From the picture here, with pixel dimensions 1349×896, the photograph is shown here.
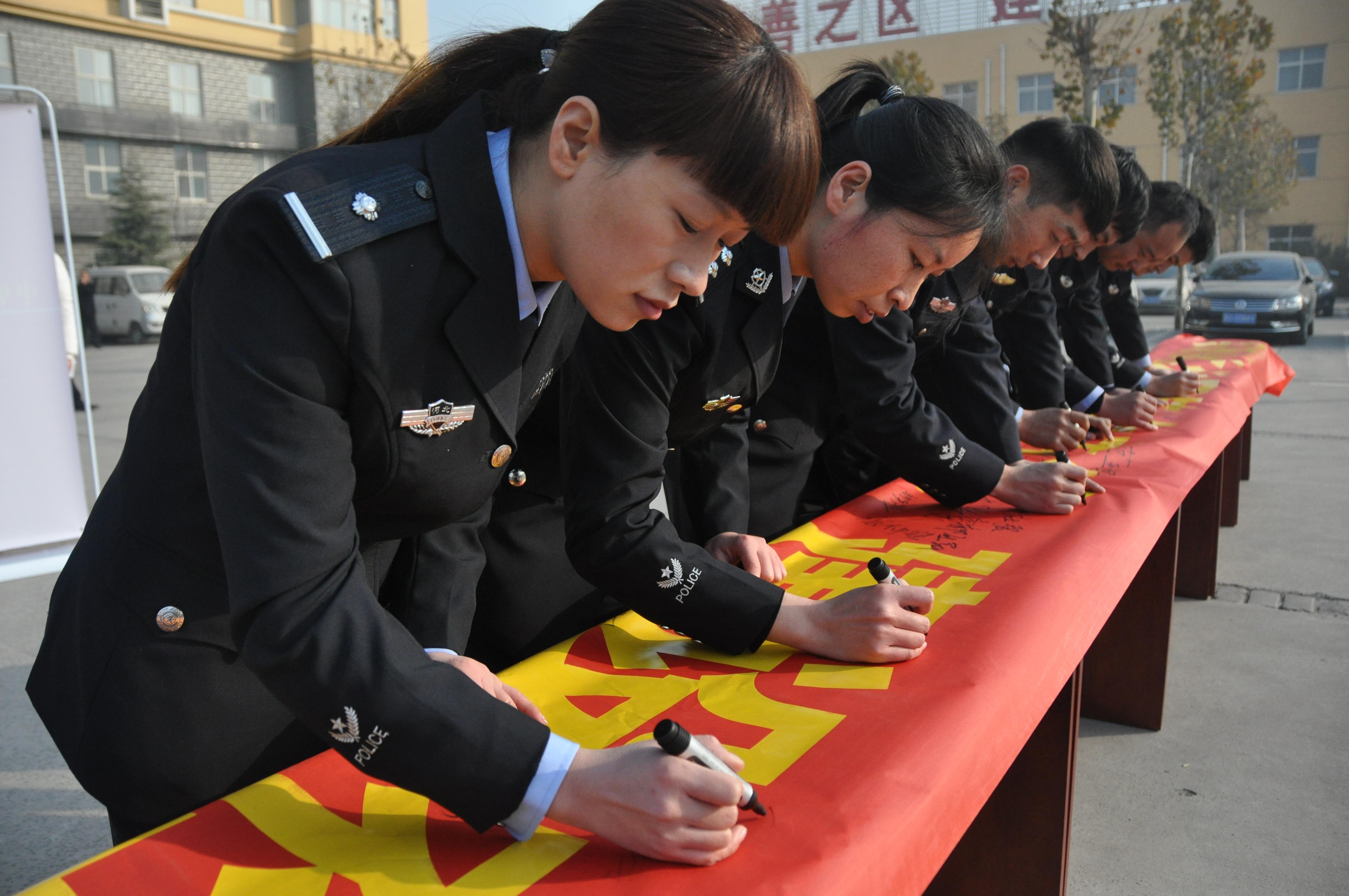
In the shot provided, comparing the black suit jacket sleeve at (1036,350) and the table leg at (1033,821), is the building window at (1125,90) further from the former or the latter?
the table leg at (1033,821)

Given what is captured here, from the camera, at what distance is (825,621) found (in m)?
1.24

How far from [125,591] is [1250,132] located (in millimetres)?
25953

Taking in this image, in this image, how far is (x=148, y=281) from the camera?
16.4 metres

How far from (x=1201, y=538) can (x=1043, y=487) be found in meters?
2.11

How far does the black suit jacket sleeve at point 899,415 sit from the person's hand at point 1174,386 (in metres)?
1.89

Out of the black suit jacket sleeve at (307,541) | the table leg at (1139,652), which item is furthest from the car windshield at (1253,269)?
the black suit jacket sleeve at (307,541)

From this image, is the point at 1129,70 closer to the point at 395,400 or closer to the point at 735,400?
the point at 735,400

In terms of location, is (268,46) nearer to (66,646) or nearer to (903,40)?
(903,40)

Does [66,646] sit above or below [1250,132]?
below

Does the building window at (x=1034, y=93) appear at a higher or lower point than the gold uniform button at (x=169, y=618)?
higher

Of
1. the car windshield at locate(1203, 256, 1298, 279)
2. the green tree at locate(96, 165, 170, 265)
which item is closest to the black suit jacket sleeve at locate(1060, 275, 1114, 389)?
the car windshield at locate(1203, 256, 1298, 279)

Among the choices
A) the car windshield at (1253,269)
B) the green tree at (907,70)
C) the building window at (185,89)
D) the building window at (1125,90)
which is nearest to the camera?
the car windshield at (1253,269)

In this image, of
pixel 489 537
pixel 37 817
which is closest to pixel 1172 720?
pixel 489 537

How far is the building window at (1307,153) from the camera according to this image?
25.4 metres
